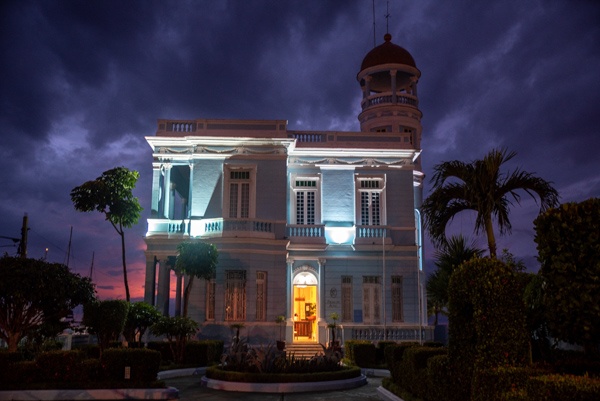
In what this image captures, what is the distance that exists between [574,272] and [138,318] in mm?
17251

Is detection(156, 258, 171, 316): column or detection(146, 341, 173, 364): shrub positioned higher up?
detection(156, 258, 171, 316): column

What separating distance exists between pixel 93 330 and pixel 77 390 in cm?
Result: 450

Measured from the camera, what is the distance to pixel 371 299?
29.0 m

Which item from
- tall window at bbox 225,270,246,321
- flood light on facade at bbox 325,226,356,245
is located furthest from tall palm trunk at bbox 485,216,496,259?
flood light on facade at bbox 325,226,356,245

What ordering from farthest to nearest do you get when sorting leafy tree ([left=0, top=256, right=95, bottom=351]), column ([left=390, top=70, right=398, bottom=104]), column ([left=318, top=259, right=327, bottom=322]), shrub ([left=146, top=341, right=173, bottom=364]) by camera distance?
column ([left=390, top=70, right=398, bottom=104]) < column ([left=318, top=259, right=327, bottom=322]) < shrub ([left=146, top=341, right=173, bottom=364]) < leafy tree ([left=0, top=256, right=95, bottom=351])

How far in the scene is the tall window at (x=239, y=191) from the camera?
28.2 m

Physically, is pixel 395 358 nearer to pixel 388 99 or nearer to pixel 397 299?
pixel 397 299

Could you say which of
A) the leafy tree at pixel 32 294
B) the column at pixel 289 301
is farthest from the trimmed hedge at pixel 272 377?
the column at pixel 289 301

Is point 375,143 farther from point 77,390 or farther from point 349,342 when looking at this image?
point 77,390

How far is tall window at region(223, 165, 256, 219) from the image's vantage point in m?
28.2

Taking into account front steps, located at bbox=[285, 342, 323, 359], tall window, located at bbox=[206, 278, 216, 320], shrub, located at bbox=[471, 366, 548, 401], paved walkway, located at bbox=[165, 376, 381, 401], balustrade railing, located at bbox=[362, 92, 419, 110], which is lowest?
paved walkway, located at bbox=[165, 376, 381, 401]

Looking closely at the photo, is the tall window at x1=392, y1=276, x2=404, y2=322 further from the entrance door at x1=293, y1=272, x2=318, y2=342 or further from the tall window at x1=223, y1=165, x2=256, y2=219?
the tall window at x1=223, y1=165, x2=256, y2=219

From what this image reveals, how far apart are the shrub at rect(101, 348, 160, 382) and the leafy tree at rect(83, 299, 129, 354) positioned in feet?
10.4

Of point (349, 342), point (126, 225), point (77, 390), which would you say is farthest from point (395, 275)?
point (77, 390)
